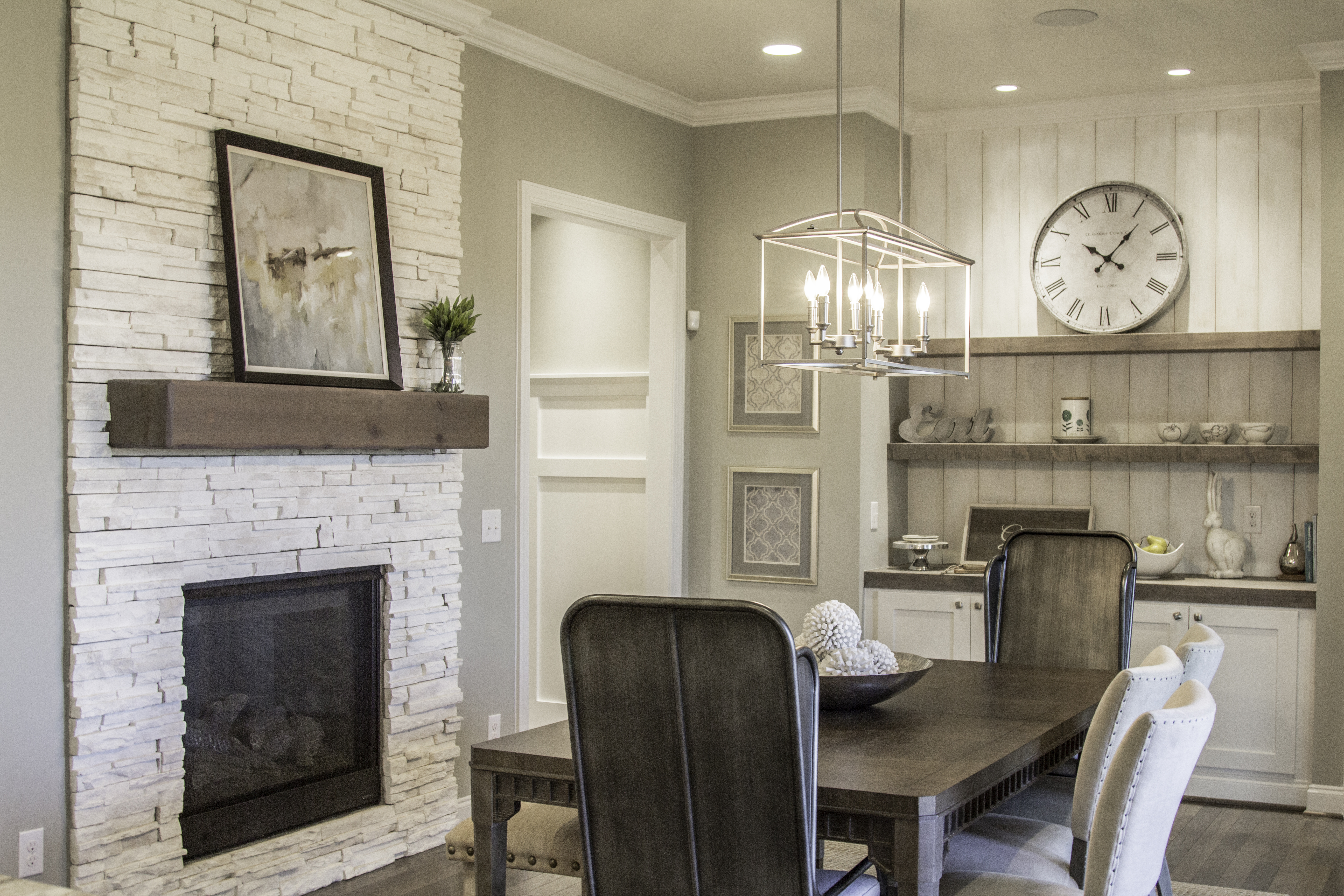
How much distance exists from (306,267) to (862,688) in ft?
6.27

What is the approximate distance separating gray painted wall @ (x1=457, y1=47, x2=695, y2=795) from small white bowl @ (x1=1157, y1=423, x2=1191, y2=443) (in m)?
2.48

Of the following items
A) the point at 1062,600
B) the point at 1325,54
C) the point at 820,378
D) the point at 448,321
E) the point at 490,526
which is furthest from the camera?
the point at 820,378

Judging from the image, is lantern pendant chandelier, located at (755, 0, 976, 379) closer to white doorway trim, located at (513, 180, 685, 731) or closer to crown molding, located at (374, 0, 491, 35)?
crown molding, located at (374, 0, 491, 35)

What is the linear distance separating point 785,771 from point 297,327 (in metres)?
2.10

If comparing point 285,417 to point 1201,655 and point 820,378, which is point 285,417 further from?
point 820,378

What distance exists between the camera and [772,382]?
5.33 metres

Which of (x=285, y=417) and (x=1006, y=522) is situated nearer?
(x=285, y=417)

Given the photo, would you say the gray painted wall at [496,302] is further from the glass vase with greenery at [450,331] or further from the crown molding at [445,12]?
the glass vase with greenery at [450,331]

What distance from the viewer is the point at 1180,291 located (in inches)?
199

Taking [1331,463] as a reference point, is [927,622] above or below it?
below

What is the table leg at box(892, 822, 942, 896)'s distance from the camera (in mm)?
2121

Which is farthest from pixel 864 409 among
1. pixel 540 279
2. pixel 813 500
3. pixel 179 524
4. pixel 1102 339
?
pixel 179 524

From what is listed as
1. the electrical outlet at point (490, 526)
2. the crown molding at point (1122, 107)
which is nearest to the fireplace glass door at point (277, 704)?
the electrical outlet at point (490, 526)

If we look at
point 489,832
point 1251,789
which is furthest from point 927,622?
point 489,832
